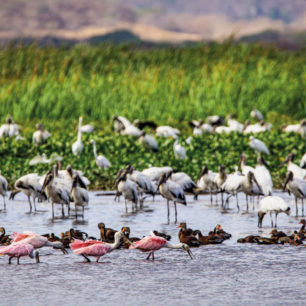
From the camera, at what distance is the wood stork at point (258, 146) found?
19641 mm

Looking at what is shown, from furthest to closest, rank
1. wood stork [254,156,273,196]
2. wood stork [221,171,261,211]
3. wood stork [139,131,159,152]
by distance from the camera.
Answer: wood stork [139,131,159,152] → wood stork [254,156,273,196] → wood stork [221,171,261,211]

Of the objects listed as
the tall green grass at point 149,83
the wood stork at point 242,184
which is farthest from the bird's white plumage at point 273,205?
the tall green grass at point 149,83

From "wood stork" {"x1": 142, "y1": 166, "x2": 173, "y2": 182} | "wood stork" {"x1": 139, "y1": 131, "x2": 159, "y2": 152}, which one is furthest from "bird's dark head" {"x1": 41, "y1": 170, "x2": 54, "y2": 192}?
"wood stork" {"x1": 139, "y1": 131, "x2": 159, "y2": 152}

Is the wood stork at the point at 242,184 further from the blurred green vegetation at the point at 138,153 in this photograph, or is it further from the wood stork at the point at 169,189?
the blurred green vegetation at the point at 138,153

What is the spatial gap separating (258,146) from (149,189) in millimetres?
5677

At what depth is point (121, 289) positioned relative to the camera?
315 inches

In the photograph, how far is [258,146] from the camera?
19.7 m

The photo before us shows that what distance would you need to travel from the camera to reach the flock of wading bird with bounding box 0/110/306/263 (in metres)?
9.50

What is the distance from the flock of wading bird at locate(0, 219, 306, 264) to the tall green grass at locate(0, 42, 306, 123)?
51.2ft

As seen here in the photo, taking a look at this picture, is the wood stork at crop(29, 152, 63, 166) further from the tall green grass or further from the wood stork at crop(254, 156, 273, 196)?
the tall green grass

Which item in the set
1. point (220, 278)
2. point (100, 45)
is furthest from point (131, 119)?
point (220, 278)

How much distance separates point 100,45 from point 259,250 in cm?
2564

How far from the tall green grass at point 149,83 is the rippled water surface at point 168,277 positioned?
15207mm

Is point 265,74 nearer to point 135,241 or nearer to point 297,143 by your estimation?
point 297,143
